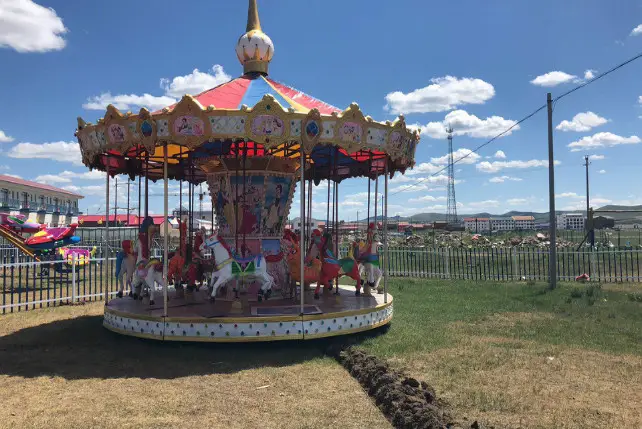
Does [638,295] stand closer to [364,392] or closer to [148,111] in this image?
[364,392]

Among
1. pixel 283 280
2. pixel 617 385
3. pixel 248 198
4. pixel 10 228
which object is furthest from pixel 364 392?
pixel 10 228

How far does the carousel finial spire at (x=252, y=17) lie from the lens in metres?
9.54

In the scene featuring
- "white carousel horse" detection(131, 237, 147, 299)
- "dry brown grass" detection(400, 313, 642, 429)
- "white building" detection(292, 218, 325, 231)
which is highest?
"white building" detection(292, 218, 325, 231)

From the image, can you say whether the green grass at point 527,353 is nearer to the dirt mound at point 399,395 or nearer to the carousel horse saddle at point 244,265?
the dirt mound at point 399,395

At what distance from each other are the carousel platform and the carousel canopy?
2.42 meters

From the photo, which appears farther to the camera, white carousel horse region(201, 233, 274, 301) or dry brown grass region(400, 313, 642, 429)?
white carousel horse region(201, 233, 274, 301)

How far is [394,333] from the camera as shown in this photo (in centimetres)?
783

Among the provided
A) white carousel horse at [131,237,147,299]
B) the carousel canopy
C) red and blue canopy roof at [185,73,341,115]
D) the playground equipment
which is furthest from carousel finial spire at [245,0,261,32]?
the playground equipment

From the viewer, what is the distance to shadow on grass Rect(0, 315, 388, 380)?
19.5 ft

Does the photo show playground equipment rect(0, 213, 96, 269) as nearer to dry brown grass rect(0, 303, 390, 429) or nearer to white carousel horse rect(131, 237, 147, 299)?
white carousel horse rect(131, 237, 147, 299)

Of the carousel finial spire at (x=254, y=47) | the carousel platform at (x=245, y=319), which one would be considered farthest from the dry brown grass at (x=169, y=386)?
the carousel finial spire at (x=254, y=47)

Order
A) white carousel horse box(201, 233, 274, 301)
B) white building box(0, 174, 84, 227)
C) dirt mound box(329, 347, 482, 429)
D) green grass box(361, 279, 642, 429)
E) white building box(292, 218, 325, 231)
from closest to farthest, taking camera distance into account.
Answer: dirt mound box(329, 347, 482, 429), green grass box(361, 279, 642, 429), white carousel horse box(201, 233, 274, 301), white building box(292, 218, 325, 231), white building box(0, 174, 84, 227)

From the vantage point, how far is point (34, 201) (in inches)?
1943

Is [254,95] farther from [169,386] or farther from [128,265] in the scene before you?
[169,386]
